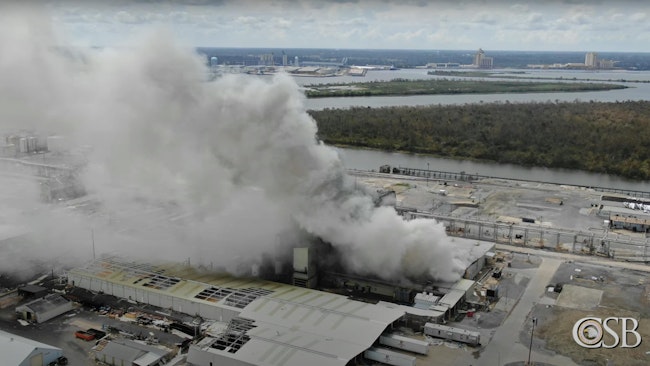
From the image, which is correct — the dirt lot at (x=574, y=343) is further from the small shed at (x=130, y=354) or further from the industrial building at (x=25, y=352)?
the industrial building at (x=25, y=352)

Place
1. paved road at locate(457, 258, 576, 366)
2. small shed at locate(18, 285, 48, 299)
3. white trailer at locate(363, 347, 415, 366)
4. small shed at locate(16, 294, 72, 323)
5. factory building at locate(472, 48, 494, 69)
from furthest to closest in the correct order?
1. factory building at locate(472, 48, 494, 69)
2. small shed at locate(18, 285, 48, 299)
3. small shed at locate(16, 294, 72, 323)
4. paved road at locate(457, 258, 576, 366)
5. white trailer at locate(363, 347, 415, 366)

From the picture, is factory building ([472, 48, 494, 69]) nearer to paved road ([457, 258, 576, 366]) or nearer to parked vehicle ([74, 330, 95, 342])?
paved road ([457, 258, 576, 366])

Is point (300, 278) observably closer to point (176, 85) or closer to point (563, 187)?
point (176, 85)

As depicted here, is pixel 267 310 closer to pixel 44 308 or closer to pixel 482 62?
pixel 44 308

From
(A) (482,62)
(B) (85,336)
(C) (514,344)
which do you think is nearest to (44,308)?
(B) (85,336)

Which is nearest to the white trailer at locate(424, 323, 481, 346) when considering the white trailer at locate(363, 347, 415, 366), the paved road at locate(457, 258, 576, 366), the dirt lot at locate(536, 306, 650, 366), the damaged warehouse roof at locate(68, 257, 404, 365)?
the paved road at locate(457, 258, 576, 366)

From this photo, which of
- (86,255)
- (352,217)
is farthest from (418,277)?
(86,255)
